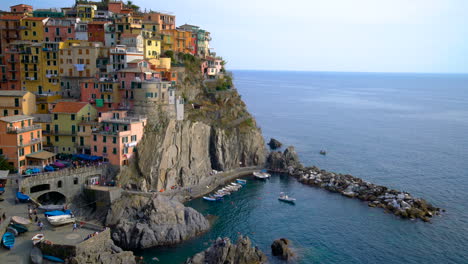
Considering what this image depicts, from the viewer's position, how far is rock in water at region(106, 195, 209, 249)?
1859 inches

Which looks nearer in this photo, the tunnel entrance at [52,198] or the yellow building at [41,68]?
the tunnel entrance at [52,198]

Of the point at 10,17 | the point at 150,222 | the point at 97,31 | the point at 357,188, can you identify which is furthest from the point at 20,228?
the point at 357,188

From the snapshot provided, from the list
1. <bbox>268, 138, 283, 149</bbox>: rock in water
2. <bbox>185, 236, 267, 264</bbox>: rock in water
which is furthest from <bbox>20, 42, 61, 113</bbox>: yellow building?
<bbox>268, 138, 283, 149</bbox>: rock in water

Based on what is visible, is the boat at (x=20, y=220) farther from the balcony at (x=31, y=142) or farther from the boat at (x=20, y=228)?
the balcony at (x=31, y=142)

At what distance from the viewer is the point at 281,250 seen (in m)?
46.3

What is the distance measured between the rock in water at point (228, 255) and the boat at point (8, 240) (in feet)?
56.6

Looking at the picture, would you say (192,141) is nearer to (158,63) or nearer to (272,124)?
(158,63)

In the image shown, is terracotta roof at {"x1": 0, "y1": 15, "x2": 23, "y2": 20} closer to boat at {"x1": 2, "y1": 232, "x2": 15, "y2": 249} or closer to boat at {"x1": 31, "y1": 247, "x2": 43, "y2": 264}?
boat at {"x1": 2, "y1": 232, "x2": 15, "y2": 249}

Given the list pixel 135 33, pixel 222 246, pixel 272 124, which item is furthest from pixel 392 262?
pixel 272 124

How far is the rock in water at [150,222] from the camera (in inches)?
1859

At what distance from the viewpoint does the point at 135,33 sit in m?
72.8

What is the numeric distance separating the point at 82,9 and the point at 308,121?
90081mm

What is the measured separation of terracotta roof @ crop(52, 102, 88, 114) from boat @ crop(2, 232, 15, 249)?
24120 millimetres

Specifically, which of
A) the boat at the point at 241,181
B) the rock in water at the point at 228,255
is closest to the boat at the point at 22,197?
the rock in water at the point at 228,255
